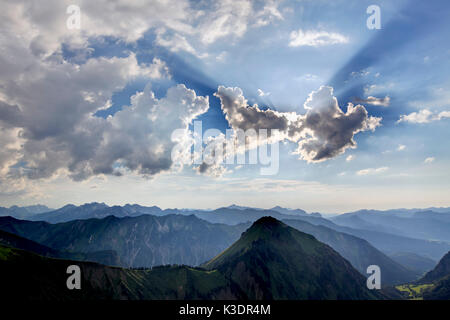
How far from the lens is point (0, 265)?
195m
